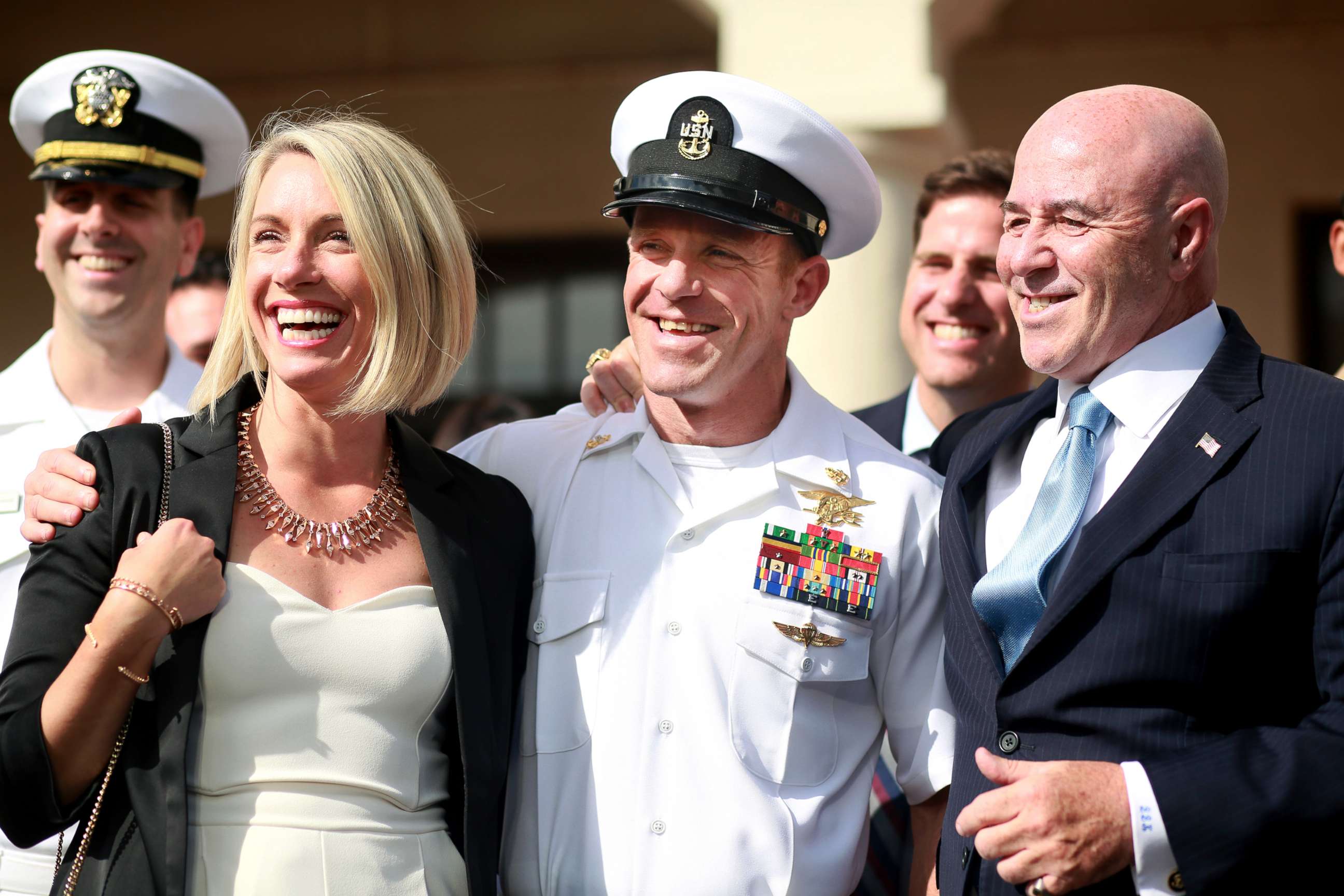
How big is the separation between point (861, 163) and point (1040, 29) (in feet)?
15.9

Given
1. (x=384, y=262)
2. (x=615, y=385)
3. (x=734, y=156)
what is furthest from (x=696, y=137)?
(x=384, y=262)

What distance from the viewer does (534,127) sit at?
312 inches

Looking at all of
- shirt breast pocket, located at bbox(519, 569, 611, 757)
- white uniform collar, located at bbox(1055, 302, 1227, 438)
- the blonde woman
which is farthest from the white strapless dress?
white uniform collar, located at bbox(1055, 302, 1227, 438)

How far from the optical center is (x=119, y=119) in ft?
11.8

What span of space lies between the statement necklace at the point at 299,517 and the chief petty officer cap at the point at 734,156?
0.77 meters

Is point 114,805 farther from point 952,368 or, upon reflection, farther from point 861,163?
point 952,368

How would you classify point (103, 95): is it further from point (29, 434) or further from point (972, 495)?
point (972, 495)

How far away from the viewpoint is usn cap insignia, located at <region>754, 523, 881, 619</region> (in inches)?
107

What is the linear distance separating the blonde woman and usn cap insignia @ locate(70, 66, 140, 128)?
114cm

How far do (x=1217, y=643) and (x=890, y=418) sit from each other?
75.6 inches

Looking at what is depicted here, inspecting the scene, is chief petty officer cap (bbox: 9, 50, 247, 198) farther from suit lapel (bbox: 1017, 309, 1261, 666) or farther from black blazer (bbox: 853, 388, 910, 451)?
suit lapel (bbox: 1017, 309, 1261, 666)

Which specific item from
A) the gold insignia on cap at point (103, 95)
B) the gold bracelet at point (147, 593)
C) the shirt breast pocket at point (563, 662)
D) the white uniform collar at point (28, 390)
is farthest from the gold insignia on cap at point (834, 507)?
the gold insignia on cap at point (103, 95)

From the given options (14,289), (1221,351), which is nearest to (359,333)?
(1221,351)

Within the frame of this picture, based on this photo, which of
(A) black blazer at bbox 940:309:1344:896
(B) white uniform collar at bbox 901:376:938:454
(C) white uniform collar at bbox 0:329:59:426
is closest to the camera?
(A) black blazer at bbox 940:309:1344:896
